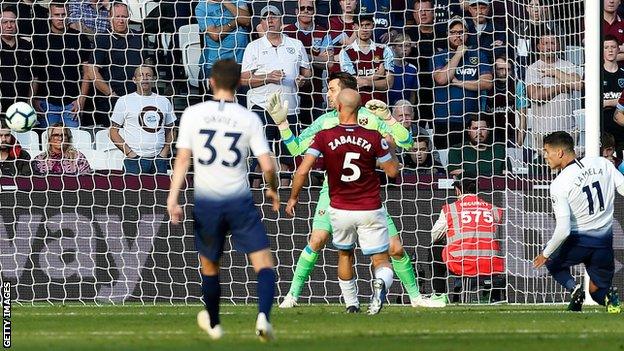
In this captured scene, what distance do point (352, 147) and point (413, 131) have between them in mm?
5669

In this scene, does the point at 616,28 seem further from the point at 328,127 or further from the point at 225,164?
the point at 225,164

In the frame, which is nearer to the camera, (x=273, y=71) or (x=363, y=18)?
(x=273, y=71)

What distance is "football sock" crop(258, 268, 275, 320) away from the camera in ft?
30.7

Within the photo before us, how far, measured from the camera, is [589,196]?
13.6m

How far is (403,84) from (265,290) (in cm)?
904

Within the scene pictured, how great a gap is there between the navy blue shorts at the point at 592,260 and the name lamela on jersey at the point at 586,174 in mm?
586

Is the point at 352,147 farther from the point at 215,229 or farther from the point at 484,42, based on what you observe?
the point at 484,42

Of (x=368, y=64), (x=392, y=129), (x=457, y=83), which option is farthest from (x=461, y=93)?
(x=392, y=129)

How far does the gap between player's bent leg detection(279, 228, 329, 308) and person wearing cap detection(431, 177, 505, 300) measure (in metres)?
2.81

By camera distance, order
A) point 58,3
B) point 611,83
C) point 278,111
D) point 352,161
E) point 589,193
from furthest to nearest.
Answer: point 611,83 → point 58,3 → point 589,193 → point 278,111 → point 352,161

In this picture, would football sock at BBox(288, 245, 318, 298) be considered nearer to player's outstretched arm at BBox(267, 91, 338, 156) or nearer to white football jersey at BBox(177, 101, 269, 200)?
player's outstretched arm at BBox(267, 91, 338, 156)

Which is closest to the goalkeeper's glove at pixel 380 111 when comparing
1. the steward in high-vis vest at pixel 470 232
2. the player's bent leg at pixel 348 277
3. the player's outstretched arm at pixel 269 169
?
the player's bent leg at pixel 348 277

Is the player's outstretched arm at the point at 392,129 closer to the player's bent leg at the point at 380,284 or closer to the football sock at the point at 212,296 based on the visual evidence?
the player's bent leg at the point at 380,284

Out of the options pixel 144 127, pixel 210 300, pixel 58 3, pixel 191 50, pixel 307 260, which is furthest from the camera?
pixel 191 50
